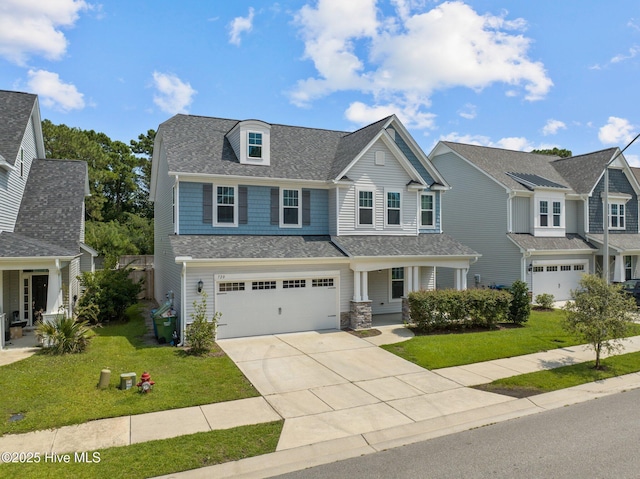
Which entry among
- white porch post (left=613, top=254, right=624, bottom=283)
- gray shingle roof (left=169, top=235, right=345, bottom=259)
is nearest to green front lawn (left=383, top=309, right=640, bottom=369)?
gray shingle roof (left=169, top=235, right=345, bottom=259)

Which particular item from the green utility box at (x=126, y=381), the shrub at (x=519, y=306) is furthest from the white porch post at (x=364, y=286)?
the green utility box at (x=126, y=381)

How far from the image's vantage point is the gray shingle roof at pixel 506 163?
2560 centimetres

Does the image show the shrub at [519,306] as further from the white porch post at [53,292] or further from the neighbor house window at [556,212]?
the white porch post at [53,292]

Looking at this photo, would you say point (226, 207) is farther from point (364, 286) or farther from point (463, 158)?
point (463, 158)

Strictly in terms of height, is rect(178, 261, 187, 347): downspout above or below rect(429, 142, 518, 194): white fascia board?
below

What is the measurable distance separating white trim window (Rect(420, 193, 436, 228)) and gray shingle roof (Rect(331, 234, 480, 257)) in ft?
2.28

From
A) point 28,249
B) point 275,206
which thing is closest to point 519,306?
point 275,206

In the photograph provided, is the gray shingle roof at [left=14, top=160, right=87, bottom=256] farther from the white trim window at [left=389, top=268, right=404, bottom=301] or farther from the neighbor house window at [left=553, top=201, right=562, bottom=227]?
the neighbor house window at [left=553, top=201, right=562, bottom=227]

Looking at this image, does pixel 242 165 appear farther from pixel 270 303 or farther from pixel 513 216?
pixel 513 216

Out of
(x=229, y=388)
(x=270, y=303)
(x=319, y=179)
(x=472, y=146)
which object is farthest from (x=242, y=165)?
(x=472, y=146)

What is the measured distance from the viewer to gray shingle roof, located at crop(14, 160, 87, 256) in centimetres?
1616

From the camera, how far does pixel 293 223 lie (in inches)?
731

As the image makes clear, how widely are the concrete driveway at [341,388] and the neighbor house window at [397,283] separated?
614 centimetres

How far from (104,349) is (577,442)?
1256 centimetres
